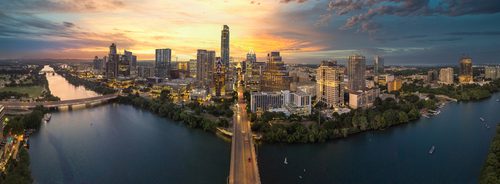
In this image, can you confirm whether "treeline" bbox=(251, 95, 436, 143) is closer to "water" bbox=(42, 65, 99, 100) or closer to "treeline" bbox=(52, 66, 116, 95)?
"treeline" bbox=(52, 66, 116, 95)

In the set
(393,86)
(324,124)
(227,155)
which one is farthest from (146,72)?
(227,155)

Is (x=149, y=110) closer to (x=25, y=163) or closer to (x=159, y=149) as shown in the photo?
(x=159, y=149)

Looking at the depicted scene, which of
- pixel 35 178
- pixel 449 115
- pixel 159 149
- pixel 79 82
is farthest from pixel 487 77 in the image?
pixel 79 82

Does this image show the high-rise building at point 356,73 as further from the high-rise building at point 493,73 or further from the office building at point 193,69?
the office building at point 193,69

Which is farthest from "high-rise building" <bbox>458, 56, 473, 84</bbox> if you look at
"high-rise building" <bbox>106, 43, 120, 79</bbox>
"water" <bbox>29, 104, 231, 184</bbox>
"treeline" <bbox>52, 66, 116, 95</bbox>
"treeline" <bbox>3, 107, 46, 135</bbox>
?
"high-rise building" <bbox>106, 43, 120, 79</bbox>

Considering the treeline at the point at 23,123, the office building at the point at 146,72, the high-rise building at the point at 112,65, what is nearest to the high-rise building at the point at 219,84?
the treeline at the point at 23,123

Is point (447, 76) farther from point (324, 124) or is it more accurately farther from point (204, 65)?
point (324, 124)
